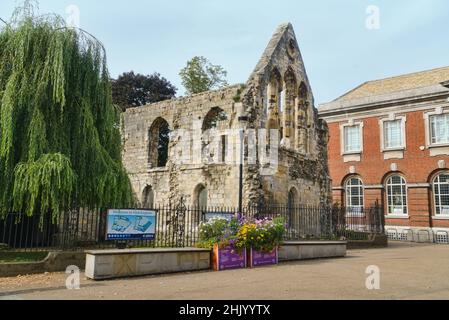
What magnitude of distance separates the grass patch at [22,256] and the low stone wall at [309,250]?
676 centimetres

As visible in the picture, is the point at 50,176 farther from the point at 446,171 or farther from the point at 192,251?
the point at 446,171

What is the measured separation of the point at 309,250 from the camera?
1337 centimetres

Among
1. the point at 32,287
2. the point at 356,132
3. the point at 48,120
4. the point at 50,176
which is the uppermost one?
the point at 356,132

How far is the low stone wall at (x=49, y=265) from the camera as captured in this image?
927 cm

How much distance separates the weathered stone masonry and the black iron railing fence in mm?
856

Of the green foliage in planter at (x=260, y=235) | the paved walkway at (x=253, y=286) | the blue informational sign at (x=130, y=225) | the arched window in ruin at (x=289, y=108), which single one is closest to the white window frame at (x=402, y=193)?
the arched window in ruin at (x=289, y=108)

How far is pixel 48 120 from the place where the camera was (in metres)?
11.5

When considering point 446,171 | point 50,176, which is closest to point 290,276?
point 50,176

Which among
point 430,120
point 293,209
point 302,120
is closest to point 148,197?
point 293,209

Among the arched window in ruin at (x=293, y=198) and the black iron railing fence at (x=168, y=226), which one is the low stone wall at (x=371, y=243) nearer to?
the black iron railing fence at (x=168, y=226)

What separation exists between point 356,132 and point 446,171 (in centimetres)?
679

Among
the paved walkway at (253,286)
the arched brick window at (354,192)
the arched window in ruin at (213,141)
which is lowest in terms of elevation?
the paved walkway at (253,286)

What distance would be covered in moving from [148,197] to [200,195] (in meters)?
4.03

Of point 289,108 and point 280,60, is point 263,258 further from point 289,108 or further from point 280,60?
point 280,60
